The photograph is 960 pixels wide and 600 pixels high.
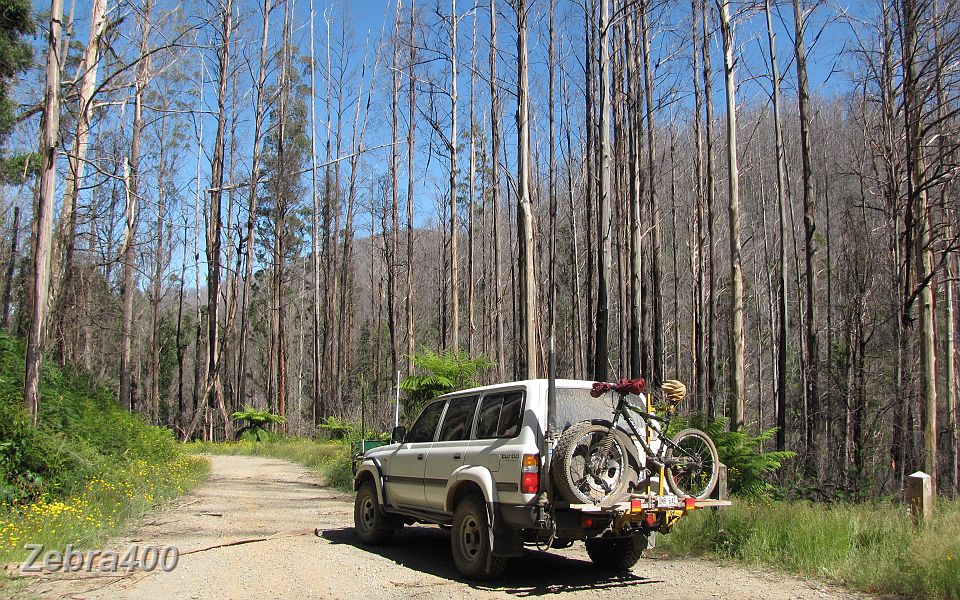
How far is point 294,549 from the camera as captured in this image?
8789 millimetres

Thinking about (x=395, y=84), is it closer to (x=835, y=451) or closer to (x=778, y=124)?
(x=778, y=124)

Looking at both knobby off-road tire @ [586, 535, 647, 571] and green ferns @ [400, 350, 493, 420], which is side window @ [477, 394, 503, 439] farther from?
green ferns @ [400, 350, 493, 420]

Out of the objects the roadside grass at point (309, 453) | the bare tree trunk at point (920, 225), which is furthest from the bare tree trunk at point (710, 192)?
the roadside grass at point (309, 453)

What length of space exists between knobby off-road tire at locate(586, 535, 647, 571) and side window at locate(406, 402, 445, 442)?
2300 millimetres

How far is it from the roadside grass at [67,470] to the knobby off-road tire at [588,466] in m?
5.47

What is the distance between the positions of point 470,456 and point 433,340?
56982mm

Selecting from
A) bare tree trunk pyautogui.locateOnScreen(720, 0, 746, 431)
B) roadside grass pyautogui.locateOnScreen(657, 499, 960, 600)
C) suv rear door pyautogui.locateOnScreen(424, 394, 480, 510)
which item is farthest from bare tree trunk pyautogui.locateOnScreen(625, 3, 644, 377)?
suv rear door pyautogui.locateOnScreen(424, 394, 480, 510)

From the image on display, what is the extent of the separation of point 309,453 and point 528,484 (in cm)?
1891

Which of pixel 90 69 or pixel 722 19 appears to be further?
pixel 722 19

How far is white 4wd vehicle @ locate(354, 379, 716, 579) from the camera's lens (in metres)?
6.52

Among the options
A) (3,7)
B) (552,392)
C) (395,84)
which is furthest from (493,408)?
(395,84)

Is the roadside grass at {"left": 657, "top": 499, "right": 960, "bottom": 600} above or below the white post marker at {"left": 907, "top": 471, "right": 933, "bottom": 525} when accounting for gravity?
below

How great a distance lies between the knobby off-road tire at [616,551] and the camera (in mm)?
7416

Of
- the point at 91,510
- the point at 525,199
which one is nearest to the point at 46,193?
the point at 91,510
